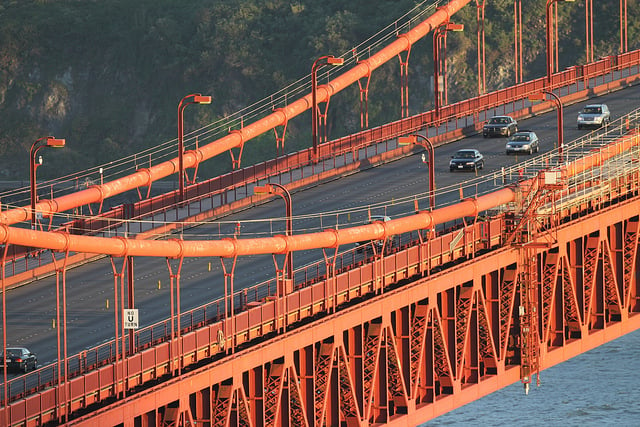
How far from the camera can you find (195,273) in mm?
94562

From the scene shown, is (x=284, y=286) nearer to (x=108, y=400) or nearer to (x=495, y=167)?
(x=108, y=400)

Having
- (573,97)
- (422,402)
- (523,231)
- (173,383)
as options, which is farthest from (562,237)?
(573,97)

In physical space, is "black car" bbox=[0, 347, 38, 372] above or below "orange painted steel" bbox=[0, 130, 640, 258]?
below

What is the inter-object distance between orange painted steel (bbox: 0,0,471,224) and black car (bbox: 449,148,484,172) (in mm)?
11133

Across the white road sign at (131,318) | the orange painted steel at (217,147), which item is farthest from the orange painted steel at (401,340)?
the orange painted steel at (217,147)

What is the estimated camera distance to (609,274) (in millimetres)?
100625

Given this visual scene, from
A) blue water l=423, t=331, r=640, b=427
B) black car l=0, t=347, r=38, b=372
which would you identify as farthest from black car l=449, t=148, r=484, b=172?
black car l=0, t=347, r=38, b=372

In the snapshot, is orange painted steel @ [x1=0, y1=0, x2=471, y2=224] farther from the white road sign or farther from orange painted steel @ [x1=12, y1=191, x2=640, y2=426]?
orange painted steel @ [x1=12, y1=191, x2=640, y2=426]

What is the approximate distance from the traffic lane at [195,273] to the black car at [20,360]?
270 centimetres

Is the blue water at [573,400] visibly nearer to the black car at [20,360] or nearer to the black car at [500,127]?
the black car at [500,127]

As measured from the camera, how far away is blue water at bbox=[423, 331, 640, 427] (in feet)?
389

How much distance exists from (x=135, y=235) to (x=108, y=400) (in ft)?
109

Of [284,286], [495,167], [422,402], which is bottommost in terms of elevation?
[422,402]

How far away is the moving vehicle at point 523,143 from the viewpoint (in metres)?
125
